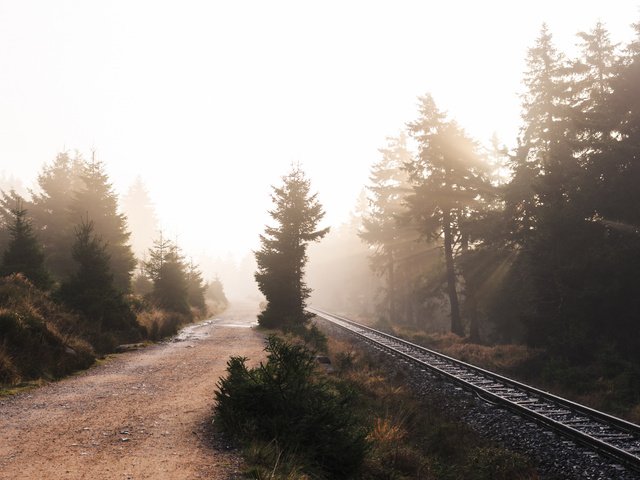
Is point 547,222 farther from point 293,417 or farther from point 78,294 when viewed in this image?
point 78,294

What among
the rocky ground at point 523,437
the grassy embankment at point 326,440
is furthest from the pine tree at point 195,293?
the grassy embankment at point 326,440

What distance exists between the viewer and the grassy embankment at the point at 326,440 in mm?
6320

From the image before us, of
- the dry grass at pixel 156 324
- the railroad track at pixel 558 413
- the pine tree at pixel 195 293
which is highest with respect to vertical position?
the pine tree at pixel 195 293

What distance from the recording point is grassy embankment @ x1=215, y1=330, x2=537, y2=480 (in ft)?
20.7

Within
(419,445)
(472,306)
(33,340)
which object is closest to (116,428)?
(33,340)

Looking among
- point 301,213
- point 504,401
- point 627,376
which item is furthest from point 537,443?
point 301,213

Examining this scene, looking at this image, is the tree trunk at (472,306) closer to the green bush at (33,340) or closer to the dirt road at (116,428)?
the dirt road at (116,428)

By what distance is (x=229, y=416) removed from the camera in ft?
23.8

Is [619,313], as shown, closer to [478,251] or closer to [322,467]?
[478,251]

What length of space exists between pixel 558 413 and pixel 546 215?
11.3m

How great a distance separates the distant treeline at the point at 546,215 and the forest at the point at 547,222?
6cm

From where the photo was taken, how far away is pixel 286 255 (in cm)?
2753

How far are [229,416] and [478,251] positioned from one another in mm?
23341

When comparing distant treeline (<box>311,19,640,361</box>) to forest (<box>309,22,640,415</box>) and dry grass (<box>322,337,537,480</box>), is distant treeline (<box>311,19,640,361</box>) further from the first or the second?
dry grass (<box>322,337,537,480</box>)
